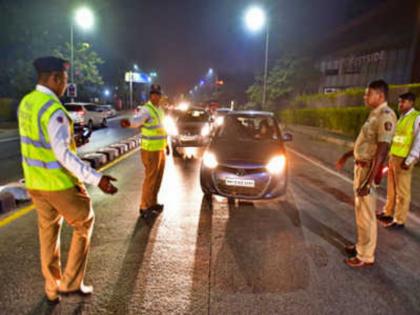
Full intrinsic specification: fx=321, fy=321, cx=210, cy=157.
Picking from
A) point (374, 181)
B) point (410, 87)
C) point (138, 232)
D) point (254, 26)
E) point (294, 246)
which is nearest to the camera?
point (374, 181)

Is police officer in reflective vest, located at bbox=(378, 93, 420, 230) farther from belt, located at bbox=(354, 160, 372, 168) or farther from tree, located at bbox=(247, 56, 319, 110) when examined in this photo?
tree, located at bbox=(247, 56, 319, 110)

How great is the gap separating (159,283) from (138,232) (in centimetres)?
138

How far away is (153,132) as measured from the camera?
5062 millimetres

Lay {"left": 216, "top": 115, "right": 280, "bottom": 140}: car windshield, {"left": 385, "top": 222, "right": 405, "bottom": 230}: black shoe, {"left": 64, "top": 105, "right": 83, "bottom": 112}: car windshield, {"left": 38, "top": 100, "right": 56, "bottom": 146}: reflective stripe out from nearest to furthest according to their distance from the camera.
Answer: {"left": 38, "top": 100, "right": 56, "bottom": 146}: reflective stripe, {"left": 385, "top": 222, "right": 405, "bottom": 230}: black shoe, {"left": 216, "top": 115, "right": 280, "bottom": 140}: car windshield, {"left": 64, "top": 105, "right": 83, "bottom": 112}: car windshield

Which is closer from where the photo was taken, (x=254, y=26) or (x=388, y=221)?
(x=388, y=221)

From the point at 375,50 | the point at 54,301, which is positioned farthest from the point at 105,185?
the point at 375,50

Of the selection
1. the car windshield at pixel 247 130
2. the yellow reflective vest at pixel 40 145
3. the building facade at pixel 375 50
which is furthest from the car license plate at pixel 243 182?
the building facade at pixel 375 50

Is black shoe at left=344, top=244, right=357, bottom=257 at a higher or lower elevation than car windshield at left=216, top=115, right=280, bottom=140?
lower

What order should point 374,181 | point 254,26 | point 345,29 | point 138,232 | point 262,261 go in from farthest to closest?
point 345,29
point 254,26
point 138,232
point 262,261
point 374,181

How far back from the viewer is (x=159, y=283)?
329 centimetres

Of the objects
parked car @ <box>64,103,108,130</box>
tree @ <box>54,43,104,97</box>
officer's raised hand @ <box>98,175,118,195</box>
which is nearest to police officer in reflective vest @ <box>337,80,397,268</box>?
officer's raised hand @ <box>98,175,118,195</box>

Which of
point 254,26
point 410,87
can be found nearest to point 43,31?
point 254,26

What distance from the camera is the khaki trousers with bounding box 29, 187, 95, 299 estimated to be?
8.85 feet

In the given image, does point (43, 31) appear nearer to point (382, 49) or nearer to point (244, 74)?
point (382, 49)
